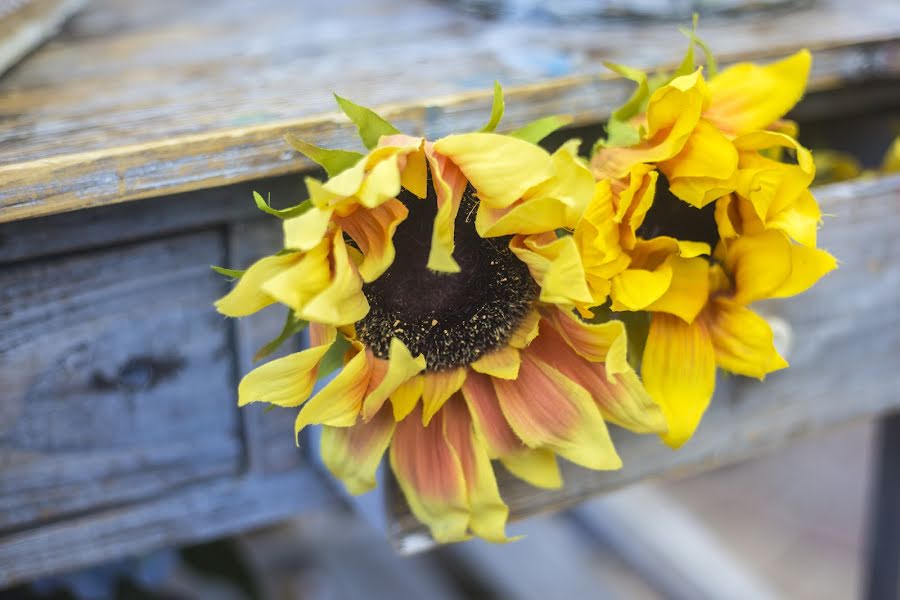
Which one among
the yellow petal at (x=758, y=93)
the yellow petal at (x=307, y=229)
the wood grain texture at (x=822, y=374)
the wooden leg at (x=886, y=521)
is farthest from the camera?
the wooden leg at (x=886, y=521)

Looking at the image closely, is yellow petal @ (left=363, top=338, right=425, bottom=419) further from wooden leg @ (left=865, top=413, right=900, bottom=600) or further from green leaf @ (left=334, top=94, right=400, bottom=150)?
wooden leg @ (left=865, top=413, right=900, bottom=600)

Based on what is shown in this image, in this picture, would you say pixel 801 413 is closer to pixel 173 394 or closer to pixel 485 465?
pixel 485 465

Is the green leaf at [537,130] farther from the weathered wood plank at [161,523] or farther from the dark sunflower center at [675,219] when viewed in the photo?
the weathered wood plank at [161,523]


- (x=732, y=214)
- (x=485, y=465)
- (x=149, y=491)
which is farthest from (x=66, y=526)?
(x=732, y=214)

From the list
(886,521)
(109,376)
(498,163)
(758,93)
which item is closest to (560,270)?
(498,163)

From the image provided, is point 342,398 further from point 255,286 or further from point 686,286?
point 686,286

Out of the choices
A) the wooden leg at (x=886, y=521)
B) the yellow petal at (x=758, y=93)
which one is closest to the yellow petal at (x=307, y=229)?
the yellow petal at (x=758, y=93)

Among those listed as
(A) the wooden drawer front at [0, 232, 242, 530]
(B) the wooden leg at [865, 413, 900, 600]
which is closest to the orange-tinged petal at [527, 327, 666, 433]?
(A) the wooden drawer front at [0, 232, 242, 530]
